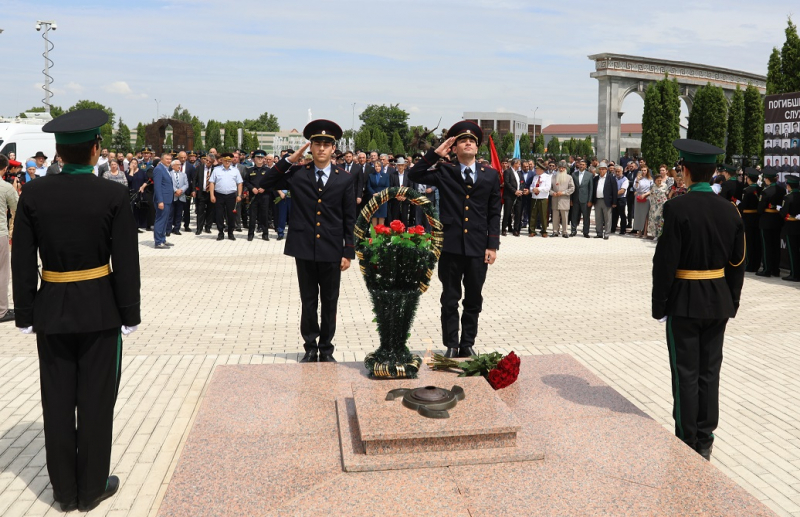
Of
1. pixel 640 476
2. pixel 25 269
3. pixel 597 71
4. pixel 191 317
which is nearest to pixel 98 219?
pixel 25 269

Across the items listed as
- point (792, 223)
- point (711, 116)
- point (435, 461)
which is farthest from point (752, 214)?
point (711, 116)

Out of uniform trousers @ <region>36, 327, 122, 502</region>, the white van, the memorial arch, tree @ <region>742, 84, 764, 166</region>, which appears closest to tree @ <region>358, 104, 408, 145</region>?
the memorial arch

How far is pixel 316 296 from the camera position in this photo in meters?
6.77

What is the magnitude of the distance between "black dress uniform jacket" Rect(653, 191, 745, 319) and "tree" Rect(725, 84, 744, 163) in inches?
1438

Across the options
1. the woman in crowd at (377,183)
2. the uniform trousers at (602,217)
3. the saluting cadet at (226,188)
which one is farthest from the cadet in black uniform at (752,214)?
the saluting cadet at (226,188)

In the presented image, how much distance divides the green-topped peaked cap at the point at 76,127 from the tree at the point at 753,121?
34.8m

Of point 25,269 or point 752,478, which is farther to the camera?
point 752,478

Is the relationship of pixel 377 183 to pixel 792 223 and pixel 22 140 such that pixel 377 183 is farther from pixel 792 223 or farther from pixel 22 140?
pixel 22 140

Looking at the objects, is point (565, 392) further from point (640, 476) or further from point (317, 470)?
point (317, 470)

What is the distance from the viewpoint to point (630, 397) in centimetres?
637

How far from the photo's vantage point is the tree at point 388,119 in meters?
107

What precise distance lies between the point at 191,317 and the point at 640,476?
21.8 feet

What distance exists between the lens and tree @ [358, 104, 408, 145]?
352ft

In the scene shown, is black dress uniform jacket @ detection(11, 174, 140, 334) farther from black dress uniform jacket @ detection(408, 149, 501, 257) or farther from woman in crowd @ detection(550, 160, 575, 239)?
woman in crowd @ detection(550, 160, 575, 239)
